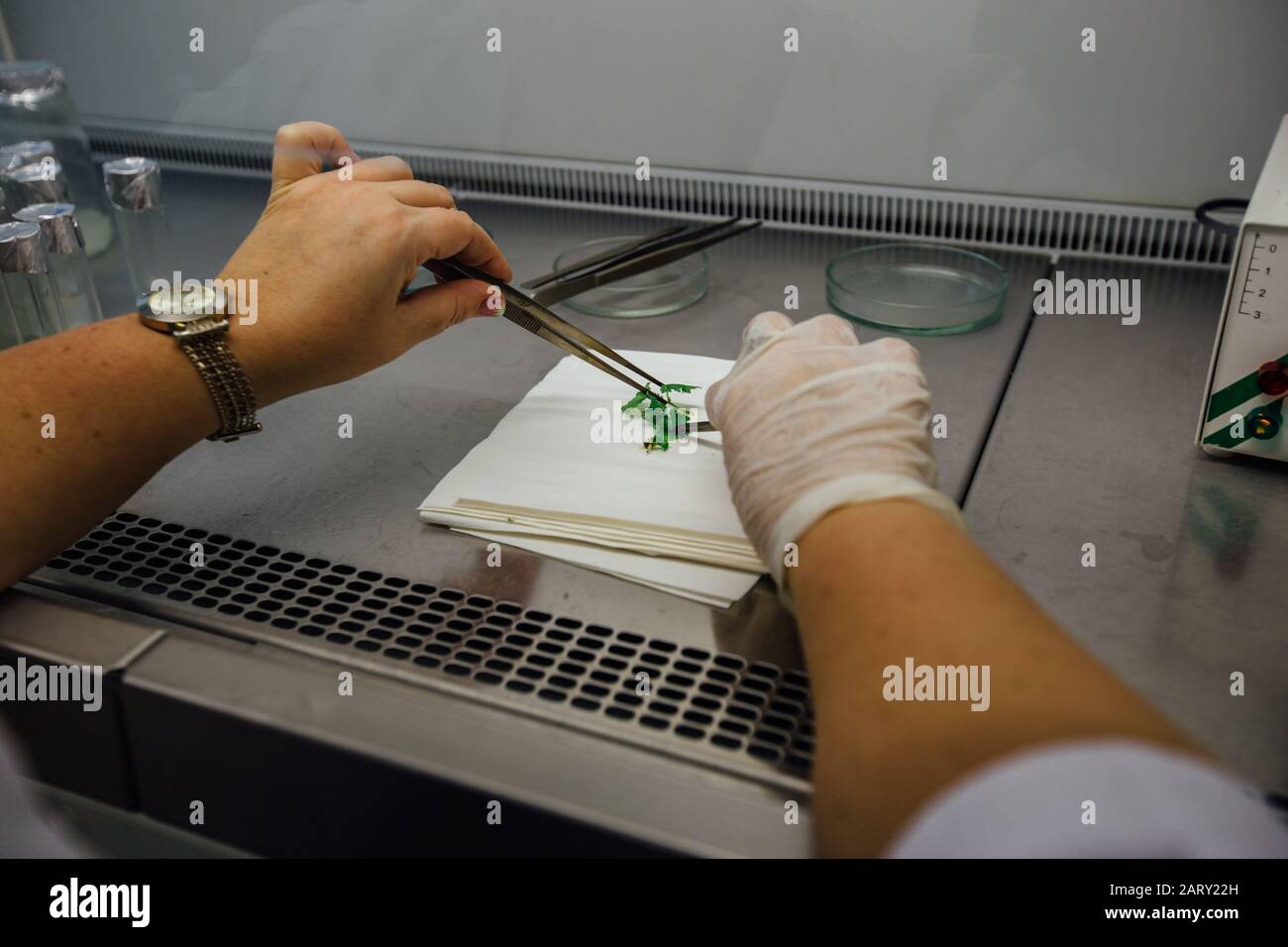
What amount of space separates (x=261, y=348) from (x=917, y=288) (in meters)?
0.98

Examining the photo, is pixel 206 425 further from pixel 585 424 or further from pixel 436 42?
pixel 436 42

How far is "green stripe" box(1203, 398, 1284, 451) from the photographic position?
1105 mm

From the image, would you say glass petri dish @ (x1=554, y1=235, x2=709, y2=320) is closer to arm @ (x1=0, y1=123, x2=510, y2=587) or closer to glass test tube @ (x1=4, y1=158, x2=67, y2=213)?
arm @ (x1=0, y1=123, x2=510, y2=587)

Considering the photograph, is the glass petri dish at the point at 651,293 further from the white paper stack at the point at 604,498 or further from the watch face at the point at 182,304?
the watch face at the point at 182,304

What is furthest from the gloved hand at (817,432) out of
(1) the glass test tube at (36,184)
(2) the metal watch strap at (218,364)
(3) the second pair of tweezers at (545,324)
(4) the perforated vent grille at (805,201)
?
(1) the glass test tube at (36,184)

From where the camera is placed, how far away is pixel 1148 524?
1074mm

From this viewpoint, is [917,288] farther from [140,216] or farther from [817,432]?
[140,216]

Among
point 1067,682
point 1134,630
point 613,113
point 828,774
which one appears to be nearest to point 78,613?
point 828,774

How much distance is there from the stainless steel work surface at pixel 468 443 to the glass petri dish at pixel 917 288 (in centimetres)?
4

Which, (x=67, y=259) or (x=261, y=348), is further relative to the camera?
(x=67, y=259)

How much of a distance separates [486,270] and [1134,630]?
0.81 meters

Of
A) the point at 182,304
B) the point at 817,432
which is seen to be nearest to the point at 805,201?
the point at 817,432

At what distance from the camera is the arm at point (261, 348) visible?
0.99m

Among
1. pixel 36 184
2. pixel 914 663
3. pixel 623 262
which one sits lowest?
pixel 914 663
